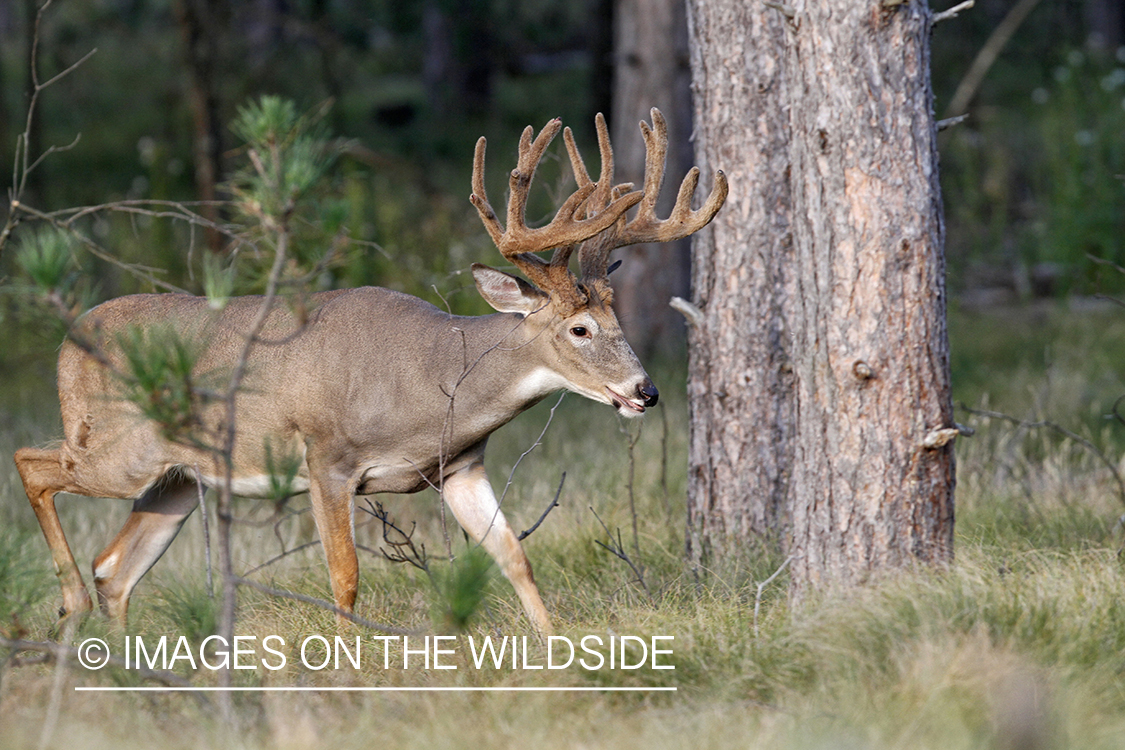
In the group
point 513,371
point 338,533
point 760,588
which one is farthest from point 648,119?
point 760,588

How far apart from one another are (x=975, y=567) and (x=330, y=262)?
2.31 metres

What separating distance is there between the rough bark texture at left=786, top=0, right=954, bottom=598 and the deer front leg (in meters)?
1.78

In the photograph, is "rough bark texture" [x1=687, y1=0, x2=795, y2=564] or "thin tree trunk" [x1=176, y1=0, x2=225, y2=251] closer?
"rough bark texture" [x1=687, y1=0, x2=795, y2=564]

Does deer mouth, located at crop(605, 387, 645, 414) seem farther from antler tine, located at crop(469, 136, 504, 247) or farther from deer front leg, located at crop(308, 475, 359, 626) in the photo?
deer front leg, located at crop(308, 475, 359, 626)

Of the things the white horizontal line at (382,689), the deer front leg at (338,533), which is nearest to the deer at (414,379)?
the deer front leg at (338,533)

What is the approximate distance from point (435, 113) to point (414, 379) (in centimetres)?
1840

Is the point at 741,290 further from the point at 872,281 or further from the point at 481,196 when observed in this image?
the point at 481,196

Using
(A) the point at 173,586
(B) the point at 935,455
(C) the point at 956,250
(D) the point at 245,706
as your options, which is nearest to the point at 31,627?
(A) the point at 173,586

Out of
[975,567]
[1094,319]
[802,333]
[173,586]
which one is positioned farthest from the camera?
[1094,319]

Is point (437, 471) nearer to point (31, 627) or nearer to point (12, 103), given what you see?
point (31, 627)

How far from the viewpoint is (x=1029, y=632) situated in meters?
3.72

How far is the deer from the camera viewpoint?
4633 mm

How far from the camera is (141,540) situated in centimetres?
539

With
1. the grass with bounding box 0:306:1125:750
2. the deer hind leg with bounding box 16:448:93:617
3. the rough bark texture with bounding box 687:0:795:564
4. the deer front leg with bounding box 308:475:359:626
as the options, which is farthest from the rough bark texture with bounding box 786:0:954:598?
the deer hind leg with bounding box 16:448:93:617
